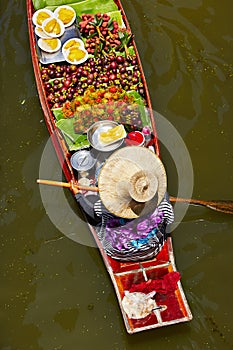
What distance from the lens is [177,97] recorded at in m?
7.35

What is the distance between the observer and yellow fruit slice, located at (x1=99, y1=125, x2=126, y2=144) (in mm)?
6168

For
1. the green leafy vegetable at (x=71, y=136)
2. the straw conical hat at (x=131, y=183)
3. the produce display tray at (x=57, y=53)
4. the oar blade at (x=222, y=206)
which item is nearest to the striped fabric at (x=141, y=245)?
the straw conical hat at (x=131, y=183)

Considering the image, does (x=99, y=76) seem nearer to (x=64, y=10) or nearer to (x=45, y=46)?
(x=45, y=46)

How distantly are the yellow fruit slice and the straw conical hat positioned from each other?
136 centimetres

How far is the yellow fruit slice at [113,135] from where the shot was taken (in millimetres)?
6168

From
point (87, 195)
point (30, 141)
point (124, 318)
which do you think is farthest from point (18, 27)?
point (124, 318)

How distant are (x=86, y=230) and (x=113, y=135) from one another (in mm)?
1306

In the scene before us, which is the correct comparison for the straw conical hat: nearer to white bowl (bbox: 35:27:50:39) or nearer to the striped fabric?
the striped fabric

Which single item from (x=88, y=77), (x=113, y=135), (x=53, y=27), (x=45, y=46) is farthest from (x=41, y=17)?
(x=113, y=135)

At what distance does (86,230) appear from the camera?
6.62 m

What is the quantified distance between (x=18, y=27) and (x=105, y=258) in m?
3.70

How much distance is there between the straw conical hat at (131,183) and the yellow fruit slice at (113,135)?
4.46ft

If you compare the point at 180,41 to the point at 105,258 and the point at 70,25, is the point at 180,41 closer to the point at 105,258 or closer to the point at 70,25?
the point at 70,25

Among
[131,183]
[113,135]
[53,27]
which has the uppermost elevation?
[53,27]
